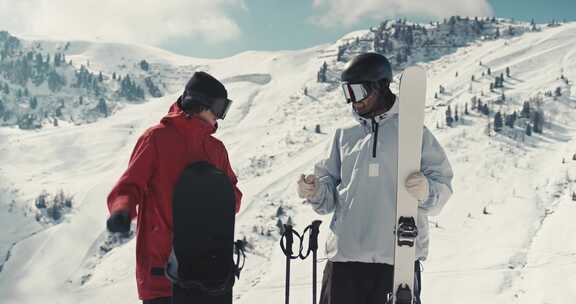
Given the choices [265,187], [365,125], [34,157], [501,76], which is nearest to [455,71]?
[501,76]

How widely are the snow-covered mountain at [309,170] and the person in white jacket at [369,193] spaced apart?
35.6 feet

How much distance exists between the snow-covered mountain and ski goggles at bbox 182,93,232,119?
11089 mm

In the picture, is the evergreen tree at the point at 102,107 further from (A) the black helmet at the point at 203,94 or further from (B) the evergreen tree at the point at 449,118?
(A) the black helmet at the point at 203,94

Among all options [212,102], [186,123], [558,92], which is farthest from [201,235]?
[558,92]

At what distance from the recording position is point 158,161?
3.27 meters

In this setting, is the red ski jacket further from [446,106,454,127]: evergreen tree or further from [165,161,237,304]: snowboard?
[446,106,454,127]: evergreen tree

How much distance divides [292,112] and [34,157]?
3846 cm

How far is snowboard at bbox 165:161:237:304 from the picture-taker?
10.1 feet

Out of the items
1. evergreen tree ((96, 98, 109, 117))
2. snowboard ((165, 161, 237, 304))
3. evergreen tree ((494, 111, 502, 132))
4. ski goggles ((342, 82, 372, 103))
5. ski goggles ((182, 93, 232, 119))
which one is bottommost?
snowboard ((165, 161, 237, 304))

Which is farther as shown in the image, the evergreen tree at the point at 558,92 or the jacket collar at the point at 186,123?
the evergreen tree at the point at 558,92

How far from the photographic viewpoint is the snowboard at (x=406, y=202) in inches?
135

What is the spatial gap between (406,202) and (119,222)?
184cm

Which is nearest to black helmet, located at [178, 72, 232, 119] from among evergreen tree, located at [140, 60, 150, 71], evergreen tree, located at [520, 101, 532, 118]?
evergreen tree, located at [520, 101, 532, 118]

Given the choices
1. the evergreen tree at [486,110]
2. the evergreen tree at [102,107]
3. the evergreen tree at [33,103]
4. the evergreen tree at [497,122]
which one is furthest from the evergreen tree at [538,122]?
the evergreen tree at [33,103]
